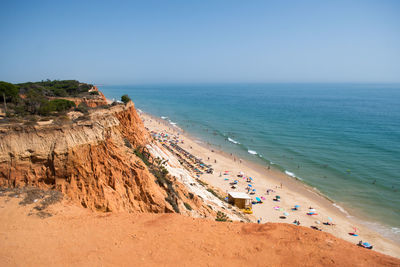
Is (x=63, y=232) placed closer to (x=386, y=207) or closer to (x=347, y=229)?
(x=347, y=229)

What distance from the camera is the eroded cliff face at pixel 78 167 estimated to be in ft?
35.7

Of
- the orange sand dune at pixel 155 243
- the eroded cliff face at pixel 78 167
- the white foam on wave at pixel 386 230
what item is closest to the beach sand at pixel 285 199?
the white foam on wave at pixel 386 230

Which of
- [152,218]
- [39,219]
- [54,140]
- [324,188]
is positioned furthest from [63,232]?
[324,188]

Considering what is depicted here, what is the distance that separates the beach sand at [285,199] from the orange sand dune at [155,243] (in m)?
17.0

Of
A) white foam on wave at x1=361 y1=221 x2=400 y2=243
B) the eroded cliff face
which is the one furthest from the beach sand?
the eroded cliff face

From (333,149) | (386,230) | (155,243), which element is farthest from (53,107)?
(333,149)

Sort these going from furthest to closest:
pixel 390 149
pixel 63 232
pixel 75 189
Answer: pixel 390 149 < pixel 75 189 < pixel 63 232

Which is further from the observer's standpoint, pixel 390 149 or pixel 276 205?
pixel 390 149

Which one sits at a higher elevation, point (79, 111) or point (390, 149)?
point (79, 111)

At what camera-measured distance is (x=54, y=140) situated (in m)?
11.5

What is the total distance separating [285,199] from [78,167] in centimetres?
2829

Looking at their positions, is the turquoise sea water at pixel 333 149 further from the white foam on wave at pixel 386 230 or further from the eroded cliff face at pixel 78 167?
the eroded cliff face at pixel 78 167

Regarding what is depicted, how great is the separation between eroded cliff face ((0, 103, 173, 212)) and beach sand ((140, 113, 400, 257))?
16594 millimetres

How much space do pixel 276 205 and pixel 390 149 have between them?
35.8 m
